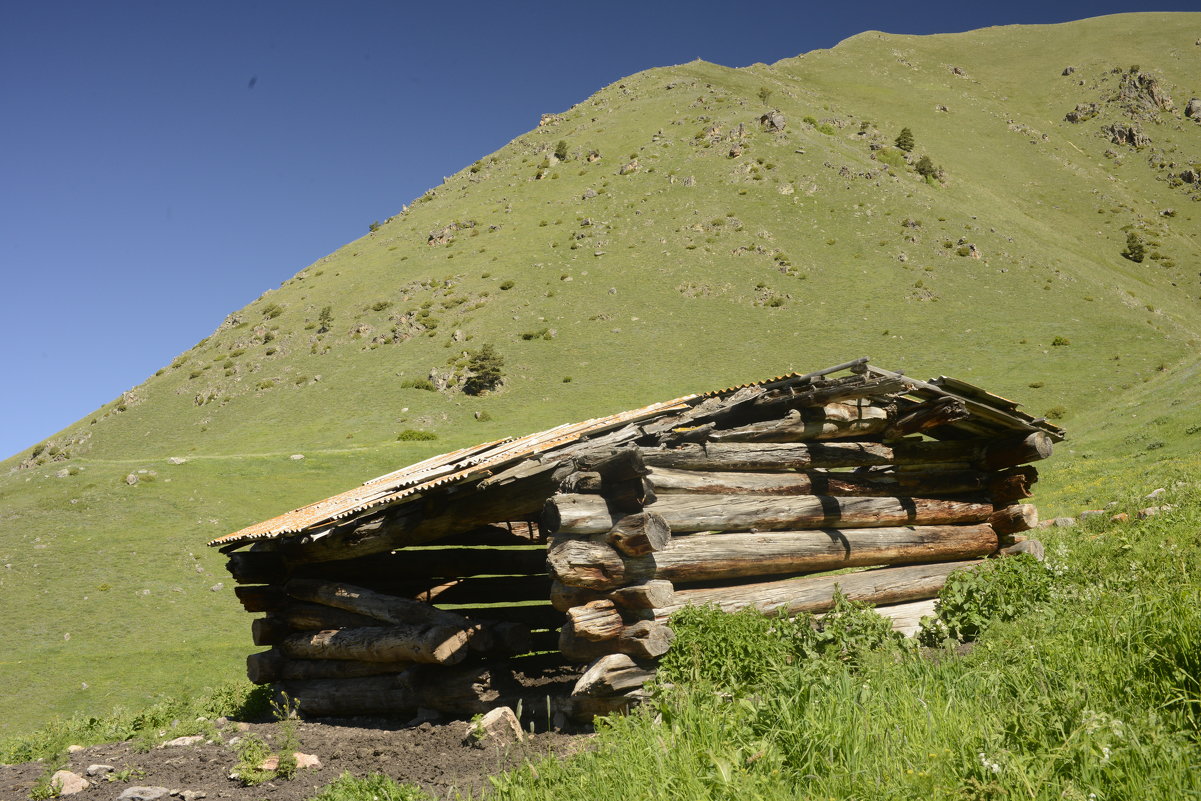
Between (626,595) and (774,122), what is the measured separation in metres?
83.0

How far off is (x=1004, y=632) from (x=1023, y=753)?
3.72m

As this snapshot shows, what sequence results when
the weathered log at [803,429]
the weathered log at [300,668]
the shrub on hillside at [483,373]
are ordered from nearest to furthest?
the weathered log at [803,429]
the weathered log at [300,668]
the shrub on hillside at [483,373]

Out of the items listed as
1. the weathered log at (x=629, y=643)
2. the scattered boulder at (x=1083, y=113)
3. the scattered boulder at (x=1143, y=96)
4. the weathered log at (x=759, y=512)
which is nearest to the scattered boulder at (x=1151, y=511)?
the weathered log at (x=759, y=512)

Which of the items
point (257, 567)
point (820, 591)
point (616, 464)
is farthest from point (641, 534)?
point (257, 567)

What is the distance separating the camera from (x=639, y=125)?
9306cm

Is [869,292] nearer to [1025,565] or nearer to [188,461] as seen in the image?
[188,461]

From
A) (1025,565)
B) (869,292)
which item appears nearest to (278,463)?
(1025,565)

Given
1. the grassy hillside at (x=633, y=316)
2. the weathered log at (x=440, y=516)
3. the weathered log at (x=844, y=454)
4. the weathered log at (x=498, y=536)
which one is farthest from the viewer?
the grassy hillside at (x=633, y=316)

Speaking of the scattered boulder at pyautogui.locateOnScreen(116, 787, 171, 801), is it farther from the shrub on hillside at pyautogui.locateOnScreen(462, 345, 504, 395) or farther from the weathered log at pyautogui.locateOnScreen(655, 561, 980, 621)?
the shrub on hillside at pyautogui.locateOnScreen(462, 345, 504, 395)

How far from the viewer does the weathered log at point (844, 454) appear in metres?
8.93

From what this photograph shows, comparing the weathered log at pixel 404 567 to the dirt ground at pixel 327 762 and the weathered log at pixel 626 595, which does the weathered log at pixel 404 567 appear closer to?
the dirt ground at pixel 327 762

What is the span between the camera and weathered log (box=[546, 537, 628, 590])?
764 centimetres

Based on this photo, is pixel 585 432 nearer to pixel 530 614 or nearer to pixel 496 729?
pixel 496 729

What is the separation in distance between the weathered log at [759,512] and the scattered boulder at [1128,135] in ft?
386
